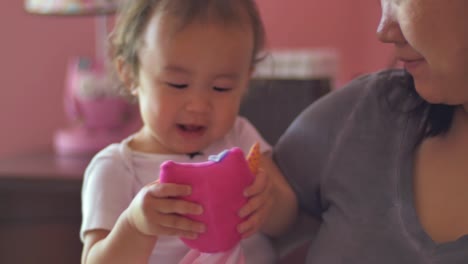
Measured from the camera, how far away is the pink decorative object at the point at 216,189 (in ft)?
2.56

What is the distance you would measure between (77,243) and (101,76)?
18.7 inches

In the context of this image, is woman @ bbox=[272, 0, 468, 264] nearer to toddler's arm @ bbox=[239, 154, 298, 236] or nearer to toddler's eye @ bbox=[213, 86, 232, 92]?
toddler's arm @ bbox=[239, 154, 298, 236]

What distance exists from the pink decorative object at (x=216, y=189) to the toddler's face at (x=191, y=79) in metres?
0.16

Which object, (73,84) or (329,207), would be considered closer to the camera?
(329,207)

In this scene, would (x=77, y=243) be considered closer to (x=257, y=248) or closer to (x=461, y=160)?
(x=257, y=248)

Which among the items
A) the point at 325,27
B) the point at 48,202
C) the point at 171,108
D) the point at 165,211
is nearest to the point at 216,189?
the point at 165,211

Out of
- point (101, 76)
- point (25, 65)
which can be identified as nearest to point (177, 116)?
point (101, 76)

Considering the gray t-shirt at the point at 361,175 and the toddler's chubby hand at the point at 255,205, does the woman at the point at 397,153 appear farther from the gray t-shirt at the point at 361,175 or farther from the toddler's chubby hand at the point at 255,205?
the toddler's chubby hand at the point at 255,205

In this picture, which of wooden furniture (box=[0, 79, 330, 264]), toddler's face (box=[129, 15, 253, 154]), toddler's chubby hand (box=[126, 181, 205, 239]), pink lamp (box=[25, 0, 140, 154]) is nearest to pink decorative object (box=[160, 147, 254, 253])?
toddler's chubby hand (box=[126, 181, 205, 239])

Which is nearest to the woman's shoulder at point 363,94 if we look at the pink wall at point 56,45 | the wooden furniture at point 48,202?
the wooden furniture at point 48,202

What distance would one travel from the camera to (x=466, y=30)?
0.76 meters

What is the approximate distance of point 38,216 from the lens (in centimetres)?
171

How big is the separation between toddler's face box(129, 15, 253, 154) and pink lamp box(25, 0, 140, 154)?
90 cm

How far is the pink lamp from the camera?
1.82m
